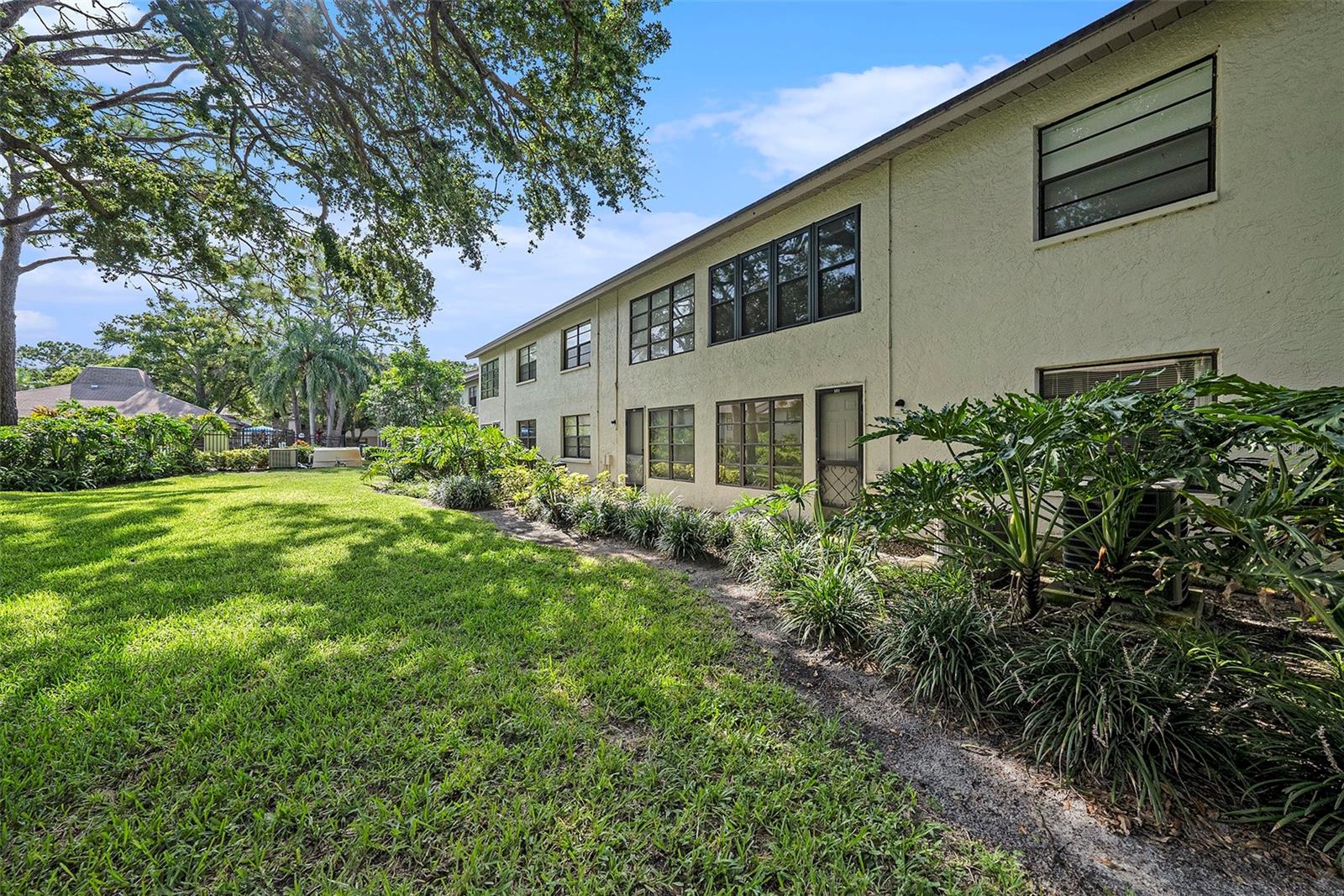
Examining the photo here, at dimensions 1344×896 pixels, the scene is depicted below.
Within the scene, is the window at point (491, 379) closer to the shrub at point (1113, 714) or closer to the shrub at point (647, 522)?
the shrub at point (647, 522)

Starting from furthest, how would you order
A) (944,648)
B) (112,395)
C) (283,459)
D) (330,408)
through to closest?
(330,408), (112,395), (283,459), (944,648)

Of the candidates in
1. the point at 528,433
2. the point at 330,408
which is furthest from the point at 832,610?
the point at 330,408

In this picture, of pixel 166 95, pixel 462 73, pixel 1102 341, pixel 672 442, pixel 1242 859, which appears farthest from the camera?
pixel 672 442

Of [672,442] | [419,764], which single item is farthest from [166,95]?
[419,764]

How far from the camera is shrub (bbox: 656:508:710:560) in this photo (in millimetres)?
7180

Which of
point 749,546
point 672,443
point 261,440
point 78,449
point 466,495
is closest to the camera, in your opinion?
point 749,546

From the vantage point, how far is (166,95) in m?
9.15

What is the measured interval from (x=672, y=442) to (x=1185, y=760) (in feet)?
32.4

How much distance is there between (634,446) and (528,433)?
6734 millimetres

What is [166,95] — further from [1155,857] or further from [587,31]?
[1155,857]

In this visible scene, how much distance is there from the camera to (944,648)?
3477 millimetres

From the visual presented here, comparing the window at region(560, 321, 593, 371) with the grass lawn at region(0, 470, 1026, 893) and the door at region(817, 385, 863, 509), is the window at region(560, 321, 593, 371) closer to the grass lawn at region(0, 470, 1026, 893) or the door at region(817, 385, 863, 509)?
the door at region(817, 385, 863, 509)

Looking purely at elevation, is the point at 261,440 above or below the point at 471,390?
below

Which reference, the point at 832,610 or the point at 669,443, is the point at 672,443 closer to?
the point at 669,443
